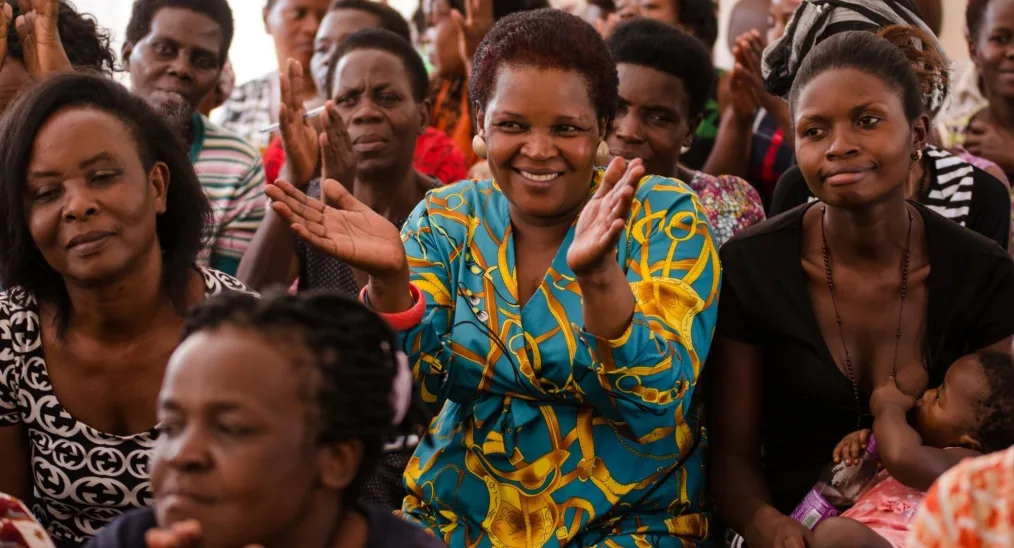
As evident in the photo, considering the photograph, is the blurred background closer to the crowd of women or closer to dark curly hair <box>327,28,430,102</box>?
dark curly hair <box>327,28,430,102</box>

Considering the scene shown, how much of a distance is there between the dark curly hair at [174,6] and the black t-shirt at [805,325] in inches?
82.1

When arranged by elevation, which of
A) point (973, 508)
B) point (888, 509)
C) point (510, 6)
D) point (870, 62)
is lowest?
point (888, 509)

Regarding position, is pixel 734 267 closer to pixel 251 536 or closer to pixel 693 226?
pixel 693 226

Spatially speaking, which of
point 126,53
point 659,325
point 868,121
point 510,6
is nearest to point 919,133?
point 868,121

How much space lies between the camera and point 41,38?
317cm

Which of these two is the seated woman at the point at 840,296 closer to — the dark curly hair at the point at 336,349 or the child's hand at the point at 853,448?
the child's hand at the point at 853,448

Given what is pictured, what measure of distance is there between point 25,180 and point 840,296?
4.97 feet

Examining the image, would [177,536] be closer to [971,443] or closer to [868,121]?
[971,443]

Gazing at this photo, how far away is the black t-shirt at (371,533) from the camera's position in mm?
1665

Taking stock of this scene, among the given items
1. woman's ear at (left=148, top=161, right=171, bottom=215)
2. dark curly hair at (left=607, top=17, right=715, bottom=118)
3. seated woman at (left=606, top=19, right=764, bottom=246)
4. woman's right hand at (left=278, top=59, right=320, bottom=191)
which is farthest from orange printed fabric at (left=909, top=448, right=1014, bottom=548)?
woman's right hand at (left=278, top=59, right=320, bottom=191)

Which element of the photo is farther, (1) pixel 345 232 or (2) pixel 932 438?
(2) pixel 932 438

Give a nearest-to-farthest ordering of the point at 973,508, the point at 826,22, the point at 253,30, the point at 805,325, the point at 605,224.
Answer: the point at 973,508
the point at 605,224
the point at 805,325
the point at 826,22
the point at 253,30

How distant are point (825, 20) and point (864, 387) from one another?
0.93m

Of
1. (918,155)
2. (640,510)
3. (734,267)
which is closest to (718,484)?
(640,510)
